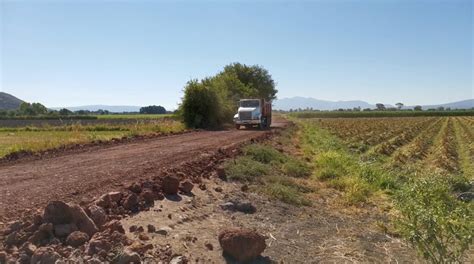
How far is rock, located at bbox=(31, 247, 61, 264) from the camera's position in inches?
213

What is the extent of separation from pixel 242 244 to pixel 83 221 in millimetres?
2237

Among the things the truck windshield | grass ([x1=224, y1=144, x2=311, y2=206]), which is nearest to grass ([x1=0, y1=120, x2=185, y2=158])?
the truck windshield

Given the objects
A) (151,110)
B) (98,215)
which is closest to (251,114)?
(98,215)

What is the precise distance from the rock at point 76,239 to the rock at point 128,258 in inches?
25.3

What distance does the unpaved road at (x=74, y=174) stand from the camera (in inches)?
332

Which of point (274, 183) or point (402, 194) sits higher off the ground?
point (402, 194)

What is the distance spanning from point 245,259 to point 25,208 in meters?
3.77

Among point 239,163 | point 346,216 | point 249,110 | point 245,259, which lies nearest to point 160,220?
point 245,259

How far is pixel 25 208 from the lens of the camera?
7.62 meters

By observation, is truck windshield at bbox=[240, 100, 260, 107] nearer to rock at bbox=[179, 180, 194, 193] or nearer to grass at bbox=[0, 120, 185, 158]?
grass at bbox=[0, 120, 185, 158]

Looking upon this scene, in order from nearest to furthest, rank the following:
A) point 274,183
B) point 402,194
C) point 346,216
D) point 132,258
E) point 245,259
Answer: point 132,258 < point 245,259 < point 402,194 < point 346,216 < point 274,183

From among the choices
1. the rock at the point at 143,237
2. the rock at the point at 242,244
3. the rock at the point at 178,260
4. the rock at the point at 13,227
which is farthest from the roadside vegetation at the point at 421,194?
the rock at the point at 13,227

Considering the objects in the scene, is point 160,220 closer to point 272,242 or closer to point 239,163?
point 272,242

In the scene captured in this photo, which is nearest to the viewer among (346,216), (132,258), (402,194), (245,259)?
(132,258)
